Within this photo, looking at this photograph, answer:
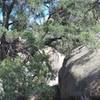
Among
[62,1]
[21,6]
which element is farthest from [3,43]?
[62,1]

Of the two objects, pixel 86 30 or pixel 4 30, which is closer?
pixel 4 30

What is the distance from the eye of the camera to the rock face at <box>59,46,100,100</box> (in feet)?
33.9

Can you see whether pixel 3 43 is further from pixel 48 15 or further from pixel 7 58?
pixel 48 15

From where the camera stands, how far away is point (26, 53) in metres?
12.0

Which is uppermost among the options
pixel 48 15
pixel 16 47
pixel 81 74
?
Answer: pixel 48 15

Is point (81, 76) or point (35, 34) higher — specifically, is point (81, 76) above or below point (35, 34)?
below

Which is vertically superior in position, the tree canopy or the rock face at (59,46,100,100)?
the tree canopy

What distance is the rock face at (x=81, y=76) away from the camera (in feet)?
33.9

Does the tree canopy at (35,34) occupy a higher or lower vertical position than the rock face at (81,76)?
higher

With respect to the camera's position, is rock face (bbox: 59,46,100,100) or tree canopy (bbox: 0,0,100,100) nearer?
rock face (bbox: 59,46,100,100)

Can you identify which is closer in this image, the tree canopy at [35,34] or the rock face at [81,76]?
the rock face at [81,76]

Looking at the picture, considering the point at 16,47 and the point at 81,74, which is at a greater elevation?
the point at 16,47

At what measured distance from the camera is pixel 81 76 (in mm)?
10953

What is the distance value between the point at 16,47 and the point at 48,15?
58.0 inches
